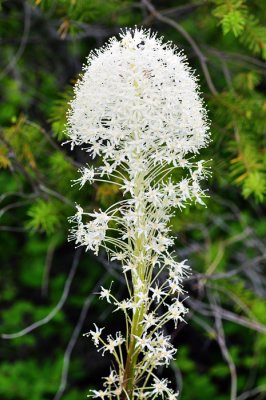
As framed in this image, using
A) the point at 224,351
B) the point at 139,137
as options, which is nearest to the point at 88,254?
the point at 224,351

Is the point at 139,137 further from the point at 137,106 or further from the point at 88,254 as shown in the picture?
the point at 88,254

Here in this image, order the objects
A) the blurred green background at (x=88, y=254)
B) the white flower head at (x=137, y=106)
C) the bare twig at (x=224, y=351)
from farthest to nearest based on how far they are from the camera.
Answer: the blurred green background at (x=88, y=254), the bare twig at (x=224, y=351), the white flower head at (x=137, y=106)

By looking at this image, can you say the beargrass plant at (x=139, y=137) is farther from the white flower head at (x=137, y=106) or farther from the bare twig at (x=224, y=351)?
the bare twig at (x=224, y=351)

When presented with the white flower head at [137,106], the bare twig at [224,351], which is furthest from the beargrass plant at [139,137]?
the bare twig at [224,351]

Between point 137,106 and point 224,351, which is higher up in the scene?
point 137,106

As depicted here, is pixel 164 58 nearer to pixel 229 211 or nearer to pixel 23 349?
pixel 229 211

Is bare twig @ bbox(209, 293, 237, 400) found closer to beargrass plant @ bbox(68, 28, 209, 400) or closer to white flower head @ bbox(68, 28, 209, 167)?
beargrass plant @ bbox(68, 28, 209, 400)

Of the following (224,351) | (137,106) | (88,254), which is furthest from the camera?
(88,254)

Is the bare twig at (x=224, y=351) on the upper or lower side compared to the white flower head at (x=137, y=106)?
lower
